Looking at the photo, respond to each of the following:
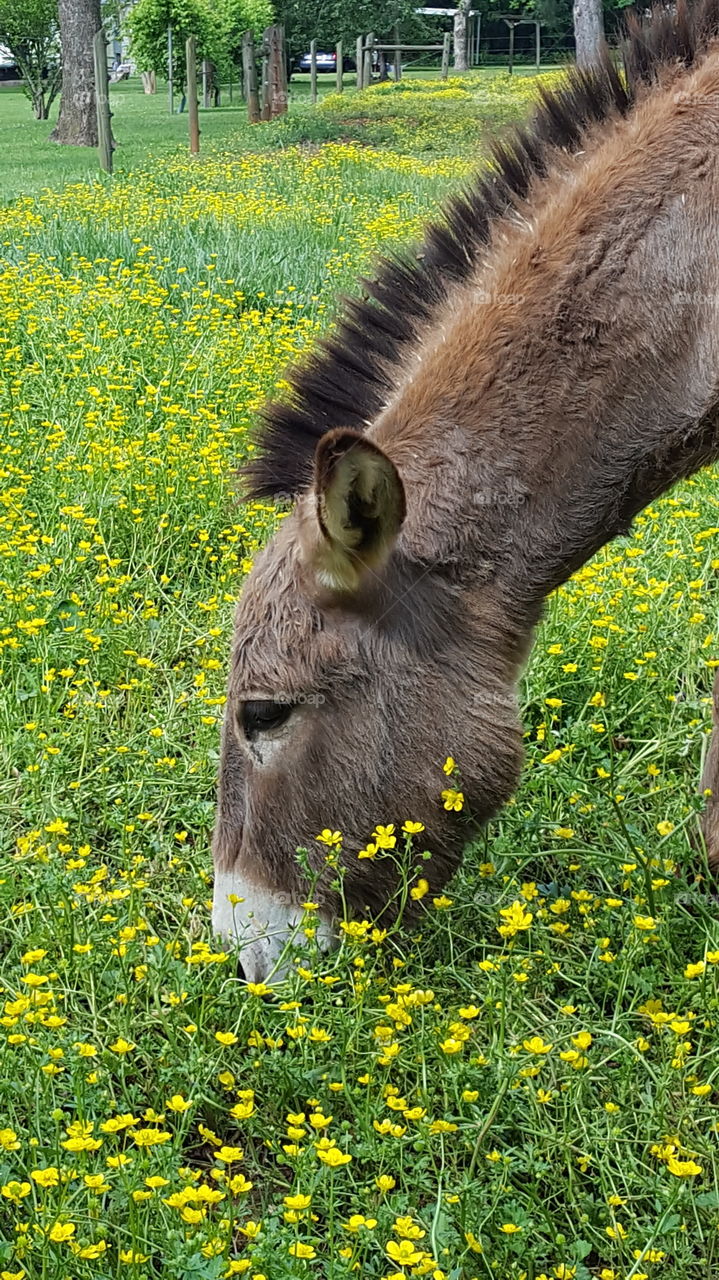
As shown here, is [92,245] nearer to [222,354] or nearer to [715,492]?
[222,354]

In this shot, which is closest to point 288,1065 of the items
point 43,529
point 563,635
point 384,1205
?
point 384,1205

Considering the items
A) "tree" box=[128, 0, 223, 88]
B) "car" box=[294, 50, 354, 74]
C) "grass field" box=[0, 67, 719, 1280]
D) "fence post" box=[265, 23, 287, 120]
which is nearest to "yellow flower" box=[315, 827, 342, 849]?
"grass field" box=[0, 67, 719, 1280]

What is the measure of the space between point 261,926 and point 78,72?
2263cm

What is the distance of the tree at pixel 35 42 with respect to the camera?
3089 cm

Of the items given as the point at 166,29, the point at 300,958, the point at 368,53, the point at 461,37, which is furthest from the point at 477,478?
the point at 461,37

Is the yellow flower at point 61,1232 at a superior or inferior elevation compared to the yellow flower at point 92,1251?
superior

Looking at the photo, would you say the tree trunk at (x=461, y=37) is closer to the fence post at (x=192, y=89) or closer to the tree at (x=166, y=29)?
the tree at (x=166, y=29)

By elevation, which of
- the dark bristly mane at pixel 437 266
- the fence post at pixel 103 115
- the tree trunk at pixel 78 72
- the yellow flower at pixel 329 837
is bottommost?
the yellow flower at pixel 329 837

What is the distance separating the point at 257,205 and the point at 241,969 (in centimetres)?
893

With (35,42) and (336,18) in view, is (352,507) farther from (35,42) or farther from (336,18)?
(336,18)

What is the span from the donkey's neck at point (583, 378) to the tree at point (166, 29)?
3043 centimetres

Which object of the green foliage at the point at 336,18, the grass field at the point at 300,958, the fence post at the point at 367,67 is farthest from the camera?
the green foliage at the point at 336,18

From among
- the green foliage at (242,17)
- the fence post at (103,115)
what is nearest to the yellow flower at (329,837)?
the fence post at (103,115)

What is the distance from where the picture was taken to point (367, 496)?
8.01 ft
